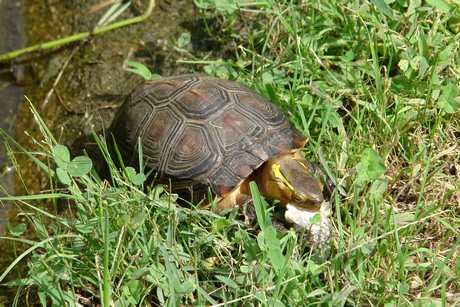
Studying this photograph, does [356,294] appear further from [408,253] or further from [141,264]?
[141,264]

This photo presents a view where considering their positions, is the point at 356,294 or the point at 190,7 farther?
the point at 190,7

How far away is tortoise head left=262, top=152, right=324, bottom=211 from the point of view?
331 cm

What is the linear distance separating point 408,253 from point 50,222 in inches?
81.7

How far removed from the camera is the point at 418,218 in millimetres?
3201

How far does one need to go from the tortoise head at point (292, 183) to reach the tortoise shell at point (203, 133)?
2.5 inches

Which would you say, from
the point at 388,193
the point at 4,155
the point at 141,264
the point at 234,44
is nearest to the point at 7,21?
the point at 4,155

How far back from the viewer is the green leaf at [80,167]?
10.3ft

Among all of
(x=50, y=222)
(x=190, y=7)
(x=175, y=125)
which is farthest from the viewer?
(x=190, y=7)

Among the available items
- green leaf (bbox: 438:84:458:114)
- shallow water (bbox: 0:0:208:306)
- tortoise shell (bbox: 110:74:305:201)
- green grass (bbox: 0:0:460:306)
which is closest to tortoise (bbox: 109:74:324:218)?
tortoise shell (bbox: 110:74:305:201)

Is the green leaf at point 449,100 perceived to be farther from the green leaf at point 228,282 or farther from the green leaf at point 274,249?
the green leaf at point 228,282

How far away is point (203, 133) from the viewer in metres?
3.57

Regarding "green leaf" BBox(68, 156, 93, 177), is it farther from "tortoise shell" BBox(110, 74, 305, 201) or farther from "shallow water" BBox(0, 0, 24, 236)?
"shallow water" BBox(0, 0, 24, 236)

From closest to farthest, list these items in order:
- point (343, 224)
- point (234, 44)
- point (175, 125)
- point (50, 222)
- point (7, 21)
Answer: point (343, 224) < point (175, 125) < point (50, 222) < point (234, 44) < point (7, 21)

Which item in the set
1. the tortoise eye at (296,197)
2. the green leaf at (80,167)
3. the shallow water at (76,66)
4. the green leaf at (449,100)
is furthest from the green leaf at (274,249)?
the shallow water at (76,66)
